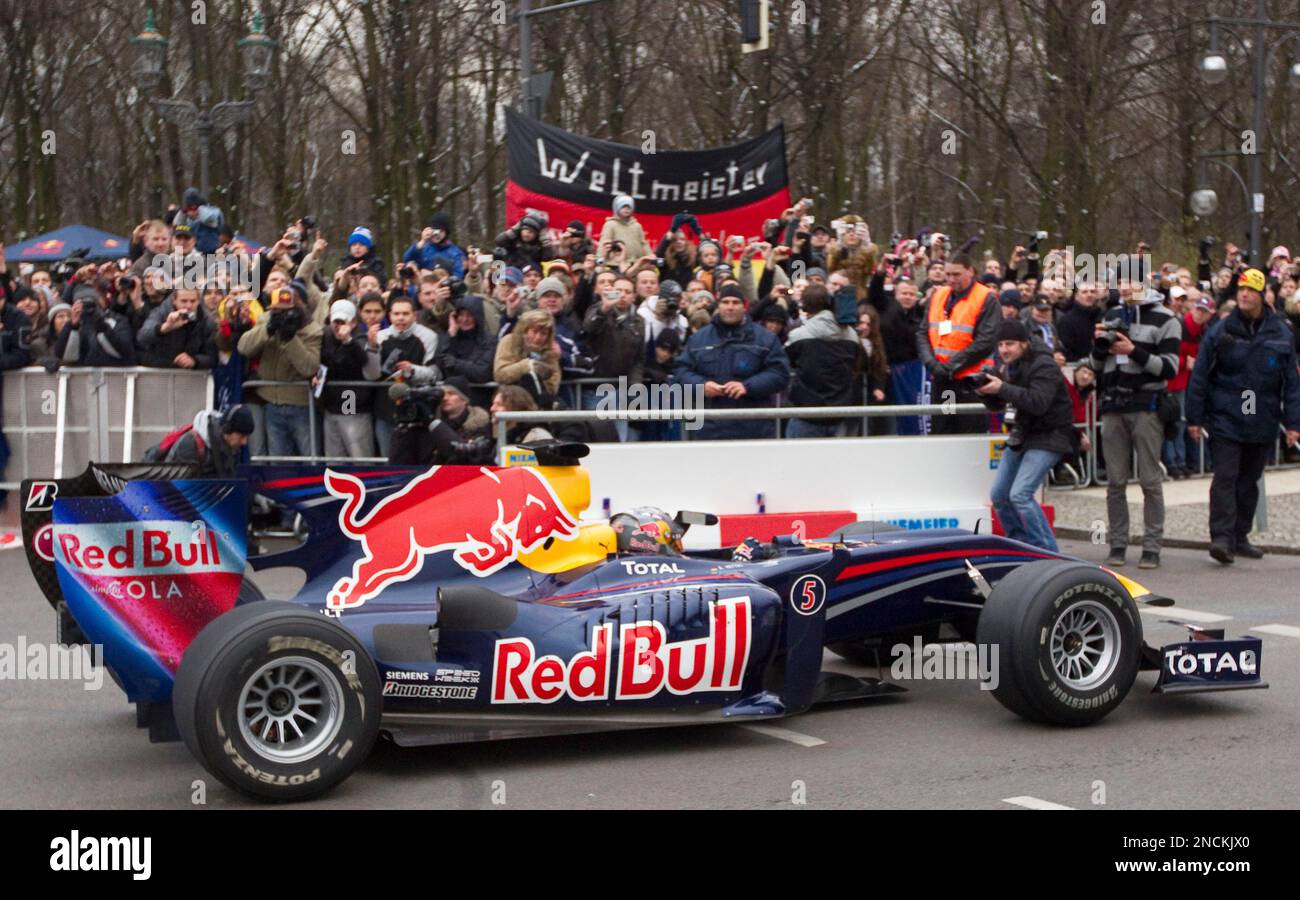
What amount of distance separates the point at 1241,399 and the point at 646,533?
631 centimetres

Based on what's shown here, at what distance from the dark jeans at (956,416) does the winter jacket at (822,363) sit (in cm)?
72

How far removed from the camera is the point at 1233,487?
40.7ft

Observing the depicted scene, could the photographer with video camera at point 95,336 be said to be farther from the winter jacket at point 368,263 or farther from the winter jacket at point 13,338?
the winter jacket at point 368,263

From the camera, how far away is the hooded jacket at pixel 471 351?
12883 mm

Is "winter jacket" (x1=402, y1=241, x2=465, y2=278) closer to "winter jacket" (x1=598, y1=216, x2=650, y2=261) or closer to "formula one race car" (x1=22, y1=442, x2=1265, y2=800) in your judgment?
"winter jacket" (x1=598, y1=216, x2=650, y2=261)

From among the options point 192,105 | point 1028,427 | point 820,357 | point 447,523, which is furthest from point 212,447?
point 192,105

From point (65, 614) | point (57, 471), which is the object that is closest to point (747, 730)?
point (65, 614)

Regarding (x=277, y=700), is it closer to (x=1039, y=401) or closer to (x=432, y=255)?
(x=1039, y=401)

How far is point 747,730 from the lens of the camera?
7500 mm

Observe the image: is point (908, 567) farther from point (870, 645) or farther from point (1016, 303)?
point (1016, 303)

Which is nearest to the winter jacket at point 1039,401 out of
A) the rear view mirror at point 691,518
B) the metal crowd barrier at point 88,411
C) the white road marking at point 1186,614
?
the white road marking at point 1186,614

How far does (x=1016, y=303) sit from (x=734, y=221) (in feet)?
12.9

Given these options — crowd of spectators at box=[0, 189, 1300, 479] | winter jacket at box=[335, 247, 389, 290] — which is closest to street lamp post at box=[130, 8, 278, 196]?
crowd of spectators at box=[0, 189, 1300, 479]
